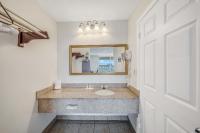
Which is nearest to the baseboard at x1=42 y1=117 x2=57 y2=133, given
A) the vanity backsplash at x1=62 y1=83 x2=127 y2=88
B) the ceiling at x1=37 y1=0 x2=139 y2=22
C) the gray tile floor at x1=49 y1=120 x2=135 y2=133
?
the gray tile floor at x1=49 y1=120 x2=135 y2=133

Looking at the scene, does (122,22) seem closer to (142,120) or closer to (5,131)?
(142,120)

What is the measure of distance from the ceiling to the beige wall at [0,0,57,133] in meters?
0.21

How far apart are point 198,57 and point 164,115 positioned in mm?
689

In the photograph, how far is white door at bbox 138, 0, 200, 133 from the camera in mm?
969

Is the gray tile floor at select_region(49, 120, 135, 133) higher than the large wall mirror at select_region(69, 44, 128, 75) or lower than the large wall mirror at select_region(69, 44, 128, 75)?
lower

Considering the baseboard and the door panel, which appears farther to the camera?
the baseboard

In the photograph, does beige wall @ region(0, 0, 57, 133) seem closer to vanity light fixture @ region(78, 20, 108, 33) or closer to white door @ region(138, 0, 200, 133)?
vanity light fixture @ region(78, 20, 108, 33)

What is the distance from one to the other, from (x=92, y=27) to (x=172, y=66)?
2.15m

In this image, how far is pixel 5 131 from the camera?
1521 mm

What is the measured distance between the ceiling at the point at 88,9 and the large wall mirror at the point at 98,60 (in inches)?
23.1

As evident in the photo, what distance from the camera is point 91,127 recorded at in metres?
2.89

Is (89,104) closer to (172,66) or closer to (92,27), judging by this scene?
(172,66)

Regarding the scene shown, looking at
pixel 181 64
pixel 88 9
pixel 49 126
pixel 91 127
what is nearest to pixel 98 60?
pixel 88 9

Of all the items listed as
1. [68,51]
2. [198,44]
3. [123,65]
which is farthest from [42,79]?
[198,44]
